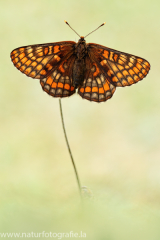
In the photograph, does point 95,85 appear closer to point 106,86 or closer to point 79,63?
point 106,86

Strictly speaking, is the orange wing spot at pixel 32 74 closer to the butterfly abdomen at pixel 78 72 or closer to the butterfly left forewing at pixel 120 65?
the butterfly abdomen at pixel 78 72

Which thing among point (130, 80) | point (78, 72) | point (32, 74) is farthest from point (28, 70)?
point (130, 80)

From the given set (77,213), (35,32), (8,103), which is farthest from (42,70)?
(35,32)

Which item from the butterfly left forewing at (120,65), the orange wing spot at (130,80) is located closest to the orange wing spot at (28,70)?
the butterfly left forewing at (120,65)

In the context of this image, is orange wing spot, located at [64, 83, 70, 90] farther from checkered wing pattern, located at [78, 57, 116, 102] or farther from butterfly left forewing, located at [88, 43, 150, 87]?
butterfly left forewing, located at [88, 43, 150, 87]

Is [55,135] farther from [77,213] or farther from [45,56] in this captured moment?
[77,213]

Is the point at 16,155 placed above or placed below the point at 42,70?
below

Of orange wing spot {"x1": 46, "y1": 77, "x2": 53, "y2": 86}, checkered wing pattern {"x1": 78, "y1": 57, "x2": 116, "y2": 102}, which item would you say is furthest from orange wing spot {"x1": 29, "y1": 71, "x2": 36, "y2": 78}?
checkered wing pattern {"x1": 78, "y1": 57, "x2": 116, "y2": 102}

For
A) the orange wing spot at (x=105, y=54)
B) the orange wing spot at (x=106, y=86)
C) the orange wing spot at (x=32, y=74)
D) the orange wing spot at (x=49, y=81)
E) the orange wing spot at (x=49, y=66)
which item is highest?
the orange wing spot at (x=105, y=54)
